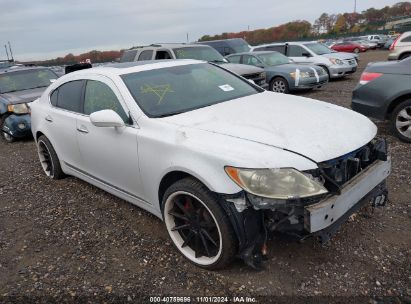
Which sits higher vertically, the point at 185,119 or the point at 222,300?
the point at 185,119

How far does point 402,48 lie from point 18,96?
1264 cm

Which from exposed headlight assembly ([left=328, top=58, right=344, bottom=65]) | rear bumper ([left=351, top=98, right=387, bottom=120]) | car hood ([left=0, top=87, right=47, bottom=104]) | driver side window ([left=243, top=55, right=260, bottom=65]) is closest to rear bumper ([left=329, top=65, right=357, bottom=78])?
exposed headlight assembly ([left=328, top=58, right=344, bottom=65])

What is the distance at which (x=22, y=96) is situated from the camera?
25.9 ft

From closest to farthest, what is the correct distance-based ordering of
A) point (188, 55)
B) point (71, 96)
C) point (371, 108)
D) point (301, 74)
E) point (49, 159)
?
point (71, 96) → point (49, 159) → point (371, 108) → point (188, 55) → point (301, 74)

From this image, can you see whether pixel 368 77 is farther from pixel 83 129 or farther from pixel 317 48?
pixel 317 48

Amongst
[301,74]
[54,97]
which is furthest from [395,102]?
[301,74]

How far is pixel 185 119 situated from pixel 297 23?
264 feet

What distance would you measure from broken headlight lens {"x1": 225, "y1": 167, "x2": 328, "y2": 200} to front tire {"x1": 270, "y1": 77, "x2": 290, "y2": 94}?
8.54 metres

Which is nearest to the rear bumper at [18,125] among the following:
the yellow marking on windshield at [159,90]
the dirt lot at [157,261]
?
the dirt lot at [157,261]

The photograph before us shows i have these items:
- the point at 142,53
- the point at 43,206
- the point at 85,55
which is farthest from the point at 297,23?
the point at 43,206

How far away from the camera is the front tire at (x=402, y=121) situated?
5.29 meters

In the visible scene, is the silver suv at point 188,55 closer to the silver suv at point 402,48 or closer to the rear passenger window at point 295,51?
the rear passenger window at point 295,51

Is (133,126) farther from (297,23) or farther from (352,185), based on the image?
(297,23)

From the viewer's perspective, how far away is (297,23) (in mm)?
76000
